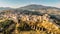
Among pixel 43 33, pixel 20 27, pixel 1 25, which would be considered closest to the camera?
pixel 43 33

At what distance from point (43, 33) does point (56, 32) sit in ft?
20.4

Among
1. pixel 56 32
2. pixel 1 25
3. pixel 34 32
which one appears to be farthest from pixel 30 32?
pixel 1 25

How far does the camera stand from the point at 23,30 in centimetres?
7619

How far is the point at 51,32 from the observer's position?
7462cm

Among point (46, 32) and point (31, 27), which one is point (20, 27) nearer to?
point (31, 27)

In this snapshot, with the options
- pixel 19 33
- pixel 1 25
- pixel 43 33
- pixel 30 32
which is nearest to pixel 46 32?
pixel 43 33

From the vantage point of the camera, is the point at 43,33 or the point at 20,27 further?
the point at 20,27

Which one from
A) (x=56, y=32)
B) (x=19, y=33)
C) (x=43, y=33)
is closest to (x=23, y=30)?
(x=19, y=33)

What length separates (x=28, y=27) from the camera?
266ft

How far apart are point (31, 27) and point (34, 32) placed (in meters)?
8.79

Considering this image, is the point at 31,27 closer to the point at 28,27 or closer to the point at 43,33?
the point at 28,27

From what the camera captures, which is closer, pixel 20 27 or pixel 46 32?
pixel 46 32

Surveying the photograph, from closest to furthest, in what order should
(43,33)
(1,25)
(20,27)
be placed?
1. (43,33)
2. (20,27)
3. (1,25)

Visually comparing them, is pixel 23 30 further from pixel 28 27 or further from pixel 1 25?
pixel 1 25
